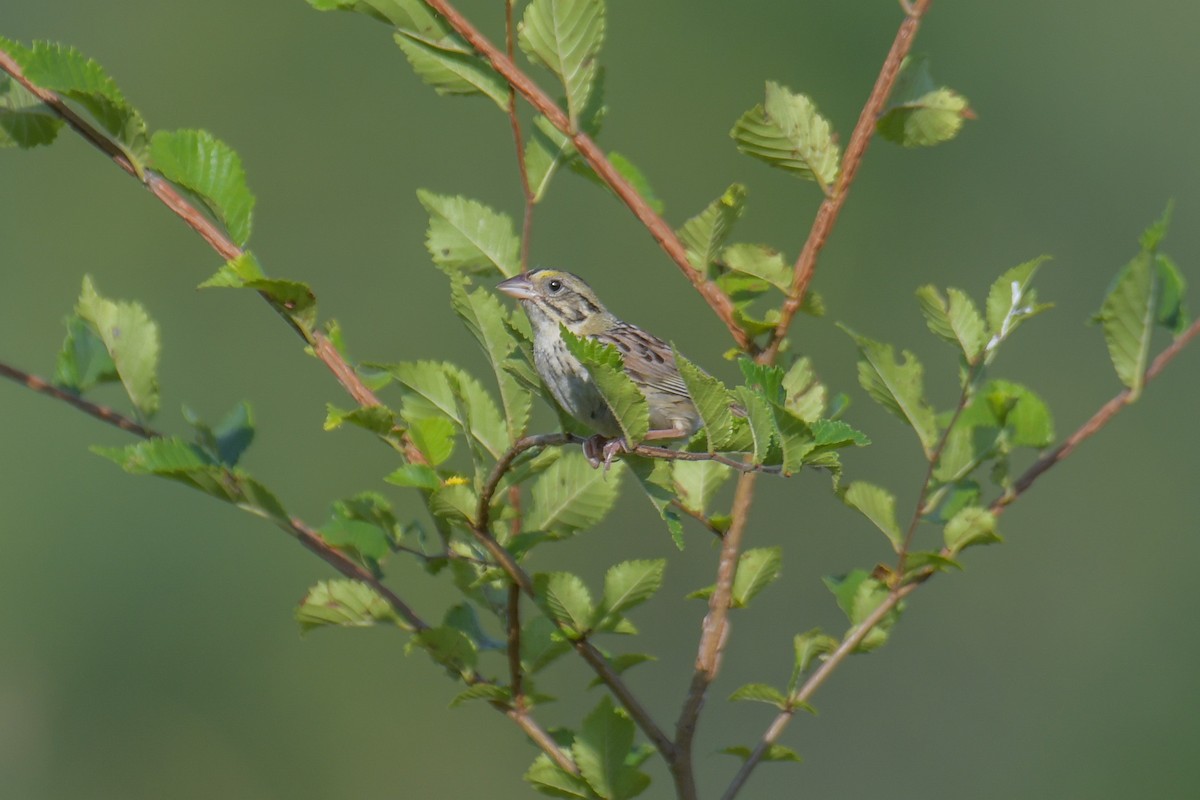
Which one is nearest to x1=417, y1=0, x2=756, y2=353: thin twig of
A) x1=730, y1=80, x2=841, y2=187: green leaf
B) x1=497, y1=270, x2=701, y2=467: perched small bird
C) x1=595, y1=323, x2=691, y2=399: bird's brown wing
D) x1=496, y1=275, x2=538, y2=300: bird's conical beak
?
x1=730, y1=80, x2=841, y2=187: green leaf

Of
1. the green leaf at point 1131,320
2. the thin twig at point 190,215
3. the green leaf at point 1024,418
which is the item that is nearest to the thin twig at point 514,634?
the thin twig at point 190,215

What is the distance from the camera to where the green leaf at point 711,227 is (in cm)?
199

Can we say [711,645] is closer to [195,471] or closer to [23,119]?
[195,471]

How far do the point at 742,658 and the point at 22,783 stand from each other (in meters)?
2.72

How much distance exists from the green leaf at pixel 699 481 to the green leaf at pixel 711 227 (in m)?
0.31

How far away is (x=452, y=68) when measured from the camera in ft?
6.94

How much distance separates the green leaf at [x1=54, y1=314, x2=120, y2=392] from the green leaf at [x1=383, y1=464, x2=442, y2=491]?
0.60 m

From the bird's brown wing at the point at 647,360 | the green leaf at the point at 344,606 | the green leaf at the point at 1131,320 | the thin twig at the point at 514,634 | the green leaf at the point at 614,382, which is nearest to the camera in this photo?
the green leaf at the point at 614,382

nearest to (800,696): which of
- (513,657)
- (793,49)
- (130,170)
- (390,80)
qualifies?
(513,657)

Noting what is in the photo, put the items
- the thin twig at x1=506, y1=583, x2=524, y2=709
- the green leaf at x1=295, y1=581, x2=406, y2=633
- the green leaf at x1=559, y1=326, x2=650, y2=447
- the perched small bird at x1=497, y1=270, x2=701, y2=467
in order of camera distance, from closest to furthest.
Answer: the green leaf at x1=559, y1=326, x2=650, y2=447
the thin twig at x1=506, y1=583, x2=524, y2=709
the green leaf at x1=295, y1=581, x2=406, y2=633
the perched small bird at x1=497, y1=270, x2=701, y2=467

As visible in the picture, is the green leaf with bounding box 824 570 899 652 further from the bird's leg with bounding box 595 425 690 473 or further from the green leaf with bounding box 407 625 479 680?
the green leaf with bounding box 407 625 479 680

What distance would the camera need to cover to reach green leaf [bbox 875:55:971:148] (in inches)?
79.8

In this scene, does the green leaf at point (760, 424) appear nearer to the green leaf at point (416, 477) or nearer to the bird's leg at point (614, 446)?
the bird's leg at point (614, 446)

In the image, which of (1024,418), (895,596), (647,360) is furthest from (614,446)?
(647,360)
